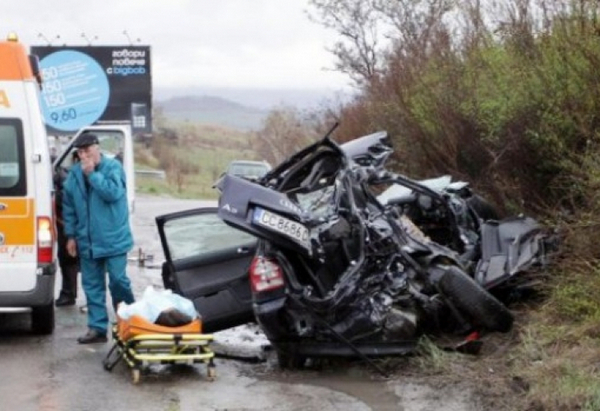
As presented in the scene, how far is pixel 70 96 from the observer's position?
25250mm

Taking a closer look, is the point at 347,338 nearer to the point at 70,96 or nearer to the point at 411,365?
→ the point at 411,365

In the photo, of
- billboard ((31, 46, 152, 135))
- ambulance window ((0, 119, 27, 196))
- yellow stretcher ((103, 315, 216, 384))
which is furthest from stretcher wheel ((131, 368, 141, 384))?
billboard ((31, 46, 152, 135))

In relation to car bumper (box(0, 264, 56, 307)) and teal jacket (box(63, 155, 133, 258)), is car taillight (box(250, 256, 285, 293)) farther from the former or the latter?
car bumper (box(0, 264, 56, 307))

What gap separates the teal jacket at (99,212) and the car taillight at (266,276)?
1608 mm

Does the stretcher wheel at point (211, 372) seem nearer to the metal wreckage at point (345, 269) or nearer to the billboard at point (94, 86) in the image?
the metal wreckage at point (345, 269)

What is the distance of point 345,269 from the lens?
25.8 feet

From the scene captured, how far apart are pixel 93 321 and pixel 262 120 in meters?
41.8

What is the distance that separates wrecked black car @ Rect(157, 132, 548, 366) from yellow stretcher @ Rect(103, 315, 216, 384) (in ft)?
1.61

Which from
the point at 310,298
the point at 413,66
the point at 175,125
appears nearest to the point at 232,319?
the point at 310,298

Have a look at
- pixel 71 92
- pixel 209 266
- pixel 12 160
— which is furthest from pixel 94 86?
pixel 209 266

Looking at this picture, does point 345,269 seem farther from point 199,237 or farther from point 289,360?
point 199,237

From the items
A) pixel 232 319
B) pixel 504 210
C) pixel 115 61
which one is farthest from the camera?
pixel 115 61

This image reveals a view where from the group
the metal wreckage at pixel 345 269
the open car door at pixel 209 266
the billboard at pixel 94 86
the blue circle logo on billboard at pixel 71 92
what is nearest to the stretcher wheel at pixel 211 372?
the metal wreckage at pixel 345 269

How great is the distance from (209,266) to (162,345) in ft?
4.36
